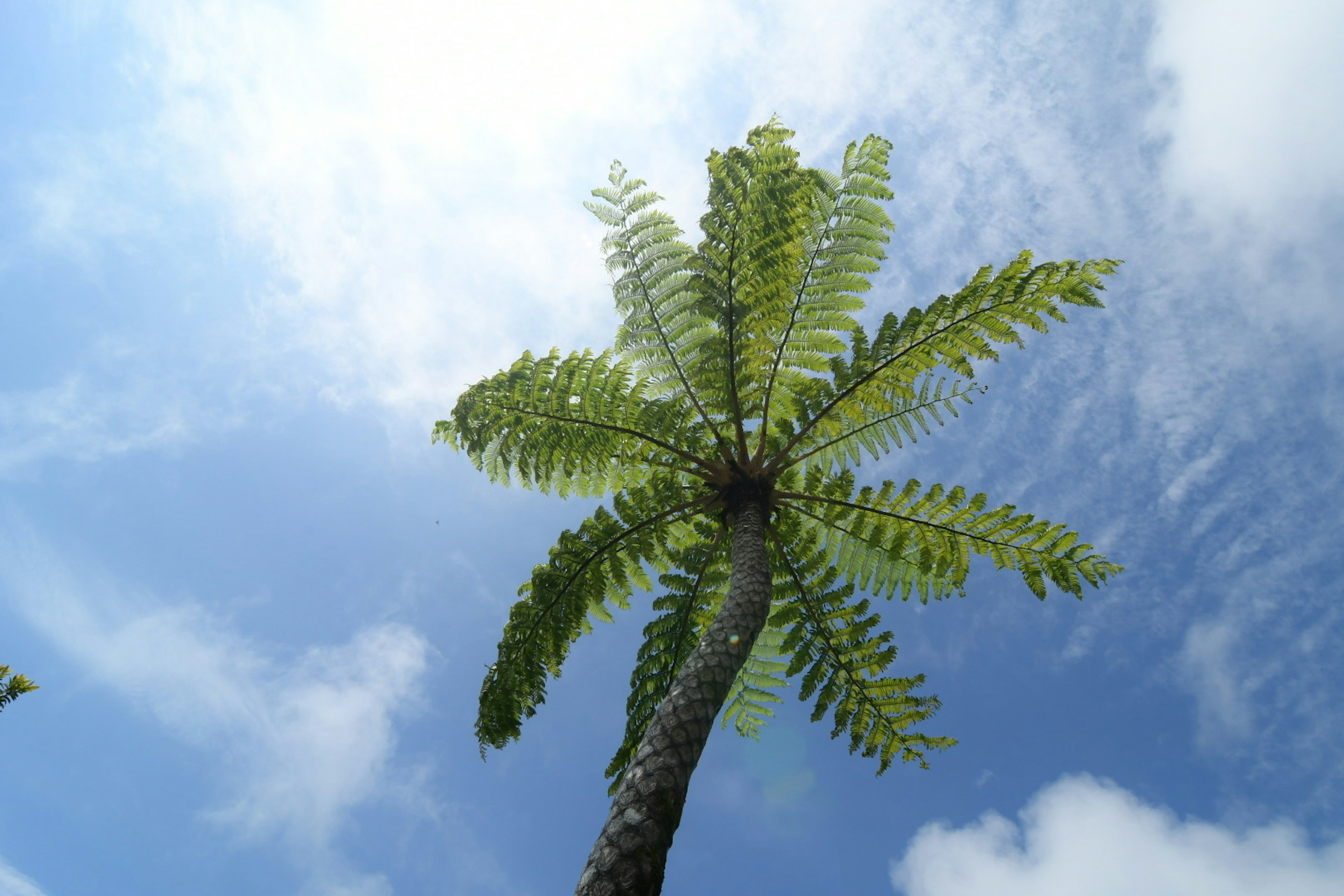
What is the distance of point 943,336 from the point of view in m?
4.07

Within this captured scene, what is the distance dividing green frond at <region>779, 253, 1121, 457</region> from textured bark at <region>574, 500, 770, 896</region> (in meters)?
1.12

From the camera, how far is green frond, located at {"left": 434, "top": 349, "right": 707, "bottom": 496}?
14.1 feet

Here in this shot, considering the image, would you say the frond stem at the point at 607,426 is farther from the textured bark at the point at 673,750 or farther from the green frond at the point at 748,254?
the textured bark at the point at 673,750

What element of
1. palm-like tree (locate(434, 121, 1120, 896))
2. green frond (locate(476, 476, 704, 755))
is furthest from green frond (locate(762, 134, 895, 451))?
green frond (locate(476, 476, 704, 755))

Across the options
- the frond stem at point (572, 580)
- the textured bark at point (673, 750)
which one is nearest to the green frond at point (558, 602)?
the frond stem at point (572, 580)

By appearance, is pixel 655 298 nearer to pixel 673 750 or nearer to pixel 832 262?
pixel 832 262

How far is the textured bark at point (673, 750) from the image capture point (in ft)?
6.95

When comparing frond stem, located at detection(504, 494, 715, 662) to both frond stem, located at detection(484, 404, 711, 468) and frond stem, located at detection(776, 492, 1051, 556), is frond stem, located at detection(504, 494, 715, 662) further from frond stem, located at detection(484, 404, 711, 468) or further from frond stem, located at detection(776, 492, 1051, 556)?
frond stem, located at detection(776, 492, 1051, 556)

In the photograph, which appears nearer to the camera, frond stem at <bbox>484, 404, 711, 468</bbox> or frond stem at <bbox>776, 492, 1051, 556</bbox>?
frond stem at <bbox>776, 492, 1051, 556</bbox>

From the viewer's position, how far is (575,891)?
2.09 metres

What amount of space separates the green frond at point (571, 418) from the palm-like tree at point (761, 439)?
0.04 feet

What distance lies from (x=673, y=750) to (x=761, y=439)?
2.49 metres

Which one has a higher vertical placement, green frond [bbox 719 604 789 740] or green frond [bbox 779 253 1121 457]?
green frond [bbox 779 253 1121 457]

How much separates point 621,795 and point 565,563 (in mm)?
1911
